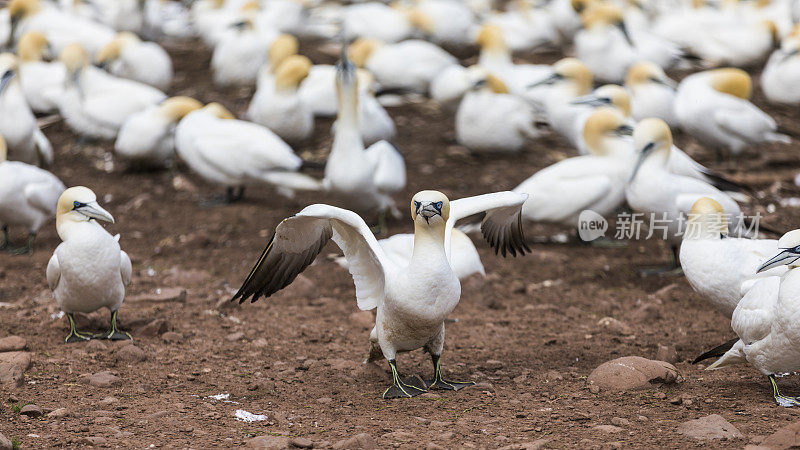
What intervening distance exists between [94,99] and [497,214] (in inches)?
259

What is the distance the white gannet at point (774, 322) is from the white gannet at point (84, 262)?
341cm

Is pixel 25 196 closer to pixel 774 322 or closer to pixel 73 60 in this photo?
pixel 73 60

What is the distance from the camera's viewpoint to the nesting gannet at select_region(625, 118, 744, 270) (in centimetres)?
727

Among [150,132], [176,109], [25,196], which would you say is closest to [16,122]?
[150,132]

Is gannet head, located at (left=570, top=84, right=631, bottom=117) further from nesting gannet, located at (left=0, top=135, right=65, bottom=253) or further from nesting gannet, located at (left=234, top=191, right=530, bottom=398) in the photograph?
nesting gannet, located at (left=0, top=135, right=65, bottom=253)

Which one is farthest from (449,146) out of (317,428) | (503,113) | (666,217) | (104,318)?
(317,428)

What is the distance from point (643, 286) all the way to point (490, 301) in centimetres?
126

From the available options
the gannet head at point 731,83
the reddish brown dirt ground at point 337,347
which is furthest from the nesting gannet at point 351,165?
the gannet head at point 731,83

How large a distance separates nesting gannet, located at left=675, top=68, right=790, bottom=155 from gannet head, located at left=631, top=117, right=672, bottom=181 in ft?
8.40

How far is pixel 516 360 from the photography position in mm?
5629

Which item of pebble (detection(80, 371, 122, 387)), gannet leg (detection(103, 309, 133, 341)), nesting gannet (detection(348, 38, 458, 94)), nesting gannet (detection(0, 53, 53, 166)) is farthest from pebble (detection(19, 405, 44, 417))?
nesting gannet (detection(348, 38, 458, 94))

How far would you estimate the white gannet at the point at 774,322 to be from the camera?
14.6 feet

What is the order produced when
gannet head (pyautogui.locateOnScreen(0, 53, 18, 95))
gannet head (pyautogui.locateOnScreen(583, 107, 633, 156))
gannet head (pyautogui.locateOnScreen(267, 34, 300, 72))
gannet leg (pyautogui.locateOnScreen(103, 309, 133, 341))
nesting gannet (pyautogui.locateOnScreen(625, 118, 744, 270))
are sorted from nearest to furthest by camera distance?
gannet leg (pyautogui.locateOnScreen(103, 309, 133, 341)) < nesting gannet (pyautogui.locateOnScreen(625, 118, 744, 270)) < gannet head (pyautogui.locateOnScreen(583, 107, 633, 156)) < gannet head (pyautogui.locateOnScreen(0, 53, 18, 95)) < gannet head (pyautogui.locateOnScreen(267, 34, 300, 72))

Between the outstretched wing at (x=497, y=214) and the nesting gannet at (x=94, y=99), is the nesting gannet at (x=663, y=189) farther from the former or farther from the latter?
the nesting gannet at (x=94, y=99)
